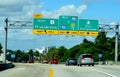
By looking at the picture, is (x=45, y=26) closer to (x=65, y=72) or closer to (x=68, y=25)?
(x=68, y=25)

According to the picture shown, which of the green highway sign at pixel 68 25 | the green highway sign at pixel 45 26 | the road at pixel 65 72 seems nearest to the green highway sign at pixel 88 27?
the green highway sign at pixel 68 25

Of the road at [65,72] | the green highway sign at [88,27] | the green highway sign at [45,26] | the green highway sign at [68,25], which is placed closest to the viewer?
the road at [65,72]


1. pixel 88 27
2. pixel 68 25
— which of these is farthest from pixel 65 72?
pixel 88 27

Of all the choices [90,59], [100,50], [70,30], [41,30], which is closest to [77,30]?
[70,30]

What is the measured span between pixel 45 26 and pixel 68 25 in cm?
397

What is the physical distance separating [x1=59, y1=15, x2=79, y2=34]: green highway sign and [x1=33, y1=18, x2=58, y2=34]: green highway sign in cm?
104

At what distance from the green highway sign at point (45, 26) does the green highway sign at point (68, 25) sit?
3.41 feet

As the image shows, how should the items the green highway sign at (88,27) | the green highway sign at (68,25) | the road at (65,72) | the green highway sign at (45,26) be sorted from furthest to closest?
the green highway sign at (88,27), the green highway sign at (68,25), the green highway sign at (45,26), the road at (65,72)

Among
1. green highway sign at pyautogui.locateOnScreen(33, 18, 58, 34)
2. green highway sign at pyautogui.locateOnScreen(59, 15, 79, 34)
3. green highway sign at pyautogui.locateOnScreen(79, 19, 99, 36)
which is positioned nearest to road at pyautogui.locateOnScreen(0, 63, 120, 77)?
green highway sign at pyautogui.locateOnScreen(33, 18, 58, 34)

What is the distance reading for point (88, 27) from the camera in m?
68.4

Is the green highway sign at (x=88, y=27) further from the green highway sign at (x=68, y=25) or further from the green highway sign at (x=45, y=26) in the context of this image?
the green highway sign at (x=45, y=26)

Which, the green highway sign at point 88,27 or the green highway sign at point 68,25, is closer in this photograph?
the green highway sign at point 68,25

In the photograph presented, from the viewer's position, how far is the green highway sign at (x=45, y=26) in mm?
67344

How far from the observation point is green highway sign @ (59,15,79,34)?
67875mm
